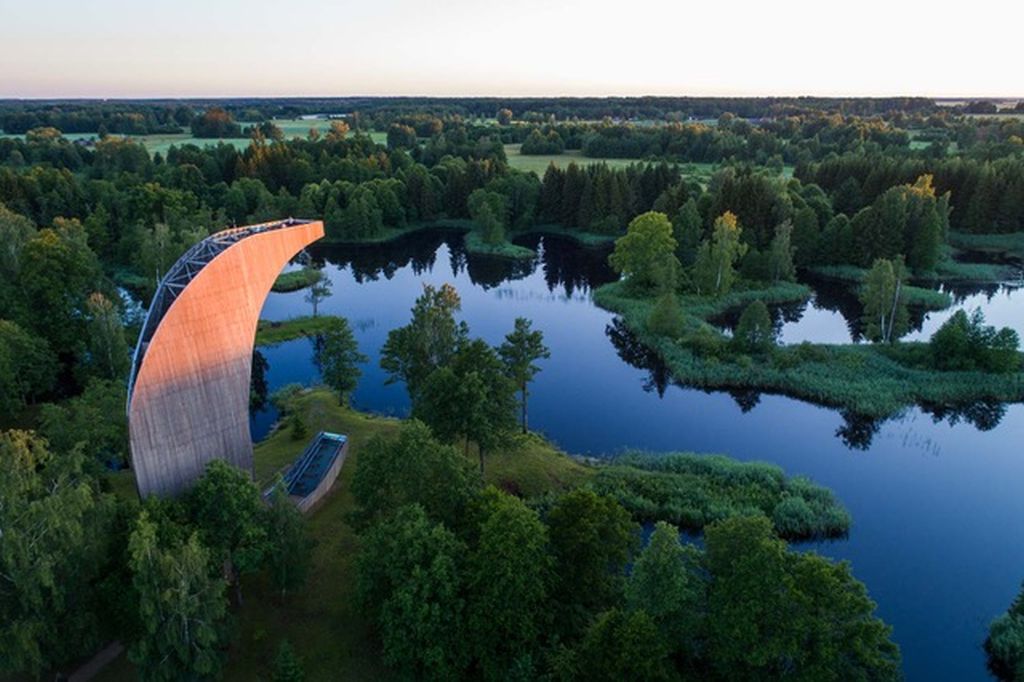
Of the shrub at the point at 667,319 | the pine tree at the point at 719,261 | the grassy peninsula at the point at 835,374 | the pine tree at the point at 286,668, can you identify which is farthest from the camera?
the pine tree at the point at 719,261

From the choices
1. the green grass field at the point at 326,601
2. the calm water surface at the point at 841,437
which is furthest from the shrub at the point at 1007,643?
the green grass field at the point at 326,601

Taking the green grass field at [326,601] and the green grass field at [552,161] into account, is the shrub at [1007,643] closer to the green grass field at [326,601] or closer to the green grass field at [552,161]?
the green grass field at [326,601]

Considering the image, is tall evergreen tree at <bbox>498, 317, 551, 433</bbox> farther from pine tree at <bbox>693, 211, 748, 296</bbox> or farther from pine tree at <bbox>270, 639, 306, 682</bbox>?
pine tree at <bbox>693, 211, 748, 296</bbox>

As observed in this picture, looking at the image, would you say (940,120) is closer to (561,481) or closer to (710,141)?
(710,141)

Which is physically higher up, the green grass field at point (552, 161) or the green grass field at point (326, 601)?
the green grass field at point (552, 161)

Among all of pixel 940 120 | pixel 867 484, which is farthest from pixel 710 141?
pixel 867 484

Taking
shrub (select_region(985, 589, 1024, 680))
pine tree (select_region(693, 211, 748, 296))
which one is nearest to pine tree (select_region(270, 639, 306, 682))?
shrub (select_region(985, 589, 1024, 680))
